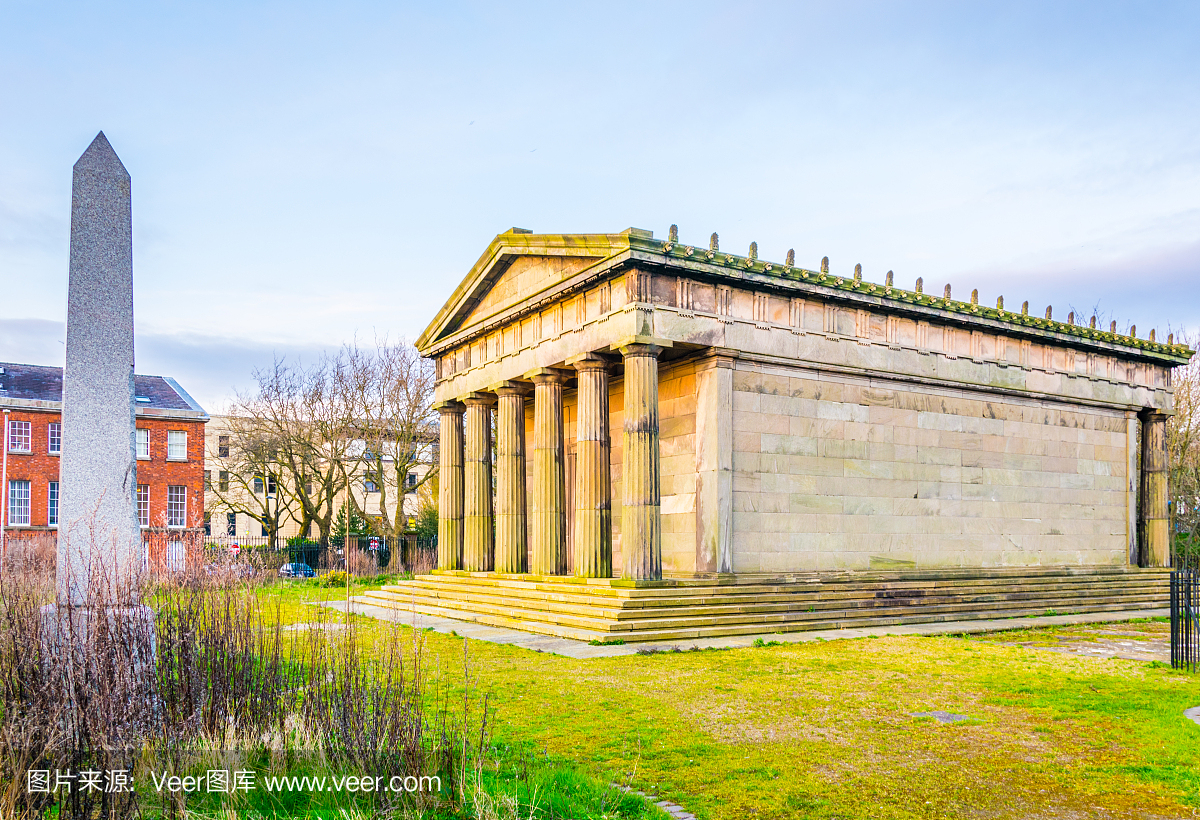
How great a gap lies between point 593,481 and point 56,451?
112ft

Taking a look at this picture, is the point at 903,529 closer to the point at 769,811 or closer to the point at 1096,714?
the point at 1096,714

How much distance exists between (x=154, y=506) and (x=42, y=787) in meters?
42.7

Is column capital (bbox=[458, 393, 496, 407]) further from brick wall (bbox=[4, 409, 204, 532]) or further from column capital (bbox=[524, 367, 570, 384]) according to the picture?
brick wall (bbox=[4, 409, 204, 532])

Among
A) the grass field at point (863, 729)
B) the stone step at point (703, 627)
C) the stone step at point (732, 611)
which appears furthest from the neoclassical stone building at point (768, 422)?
the grass field at point (863, 729)

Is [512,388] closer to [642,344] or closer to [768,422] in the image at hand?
[642,344]

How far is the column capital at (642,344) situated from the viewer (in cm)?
2042

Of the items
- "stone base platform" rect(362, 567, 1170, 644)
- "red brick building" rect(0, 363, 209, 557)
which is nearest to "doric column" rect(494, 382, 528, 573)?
"stone base platform" rect(362, 567, 1170, 644)

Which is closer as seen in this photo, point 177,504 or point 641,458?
point 641,458

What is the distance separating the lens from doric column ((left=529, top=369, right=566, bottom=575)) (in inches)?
944

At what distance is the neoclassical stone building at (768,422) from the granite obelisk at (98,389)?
12.4 metres

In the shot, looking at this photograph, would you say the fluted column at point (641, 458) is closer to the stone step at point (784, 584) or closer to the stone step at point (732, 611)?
the stone step at point (784, 584)

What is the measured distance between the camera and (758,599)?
2039 centimetres

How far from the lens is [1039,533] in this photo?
2703 cm

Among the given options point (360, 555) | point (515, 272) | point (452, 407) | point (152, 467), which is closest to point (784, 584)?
point (515, 272)
